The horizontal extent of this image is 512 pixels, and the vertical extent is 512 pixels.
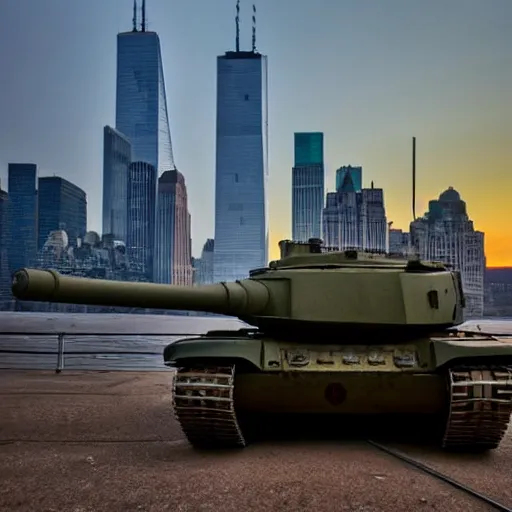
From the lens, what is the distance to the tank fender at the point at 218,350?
23.9 ft

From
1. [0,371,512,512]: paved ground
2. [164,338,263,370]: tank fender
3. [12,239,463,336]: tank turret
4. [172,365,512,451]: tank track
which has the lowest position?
[0,371,512,512]: paved ground

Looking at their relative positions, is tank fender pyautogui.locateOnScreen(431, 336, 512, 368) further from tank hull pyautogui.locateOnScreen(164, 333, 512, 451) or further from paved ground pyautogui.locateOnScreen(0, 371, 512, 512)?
paved ground pyautogui.locateOnScreen(0, 371, 512, 512)

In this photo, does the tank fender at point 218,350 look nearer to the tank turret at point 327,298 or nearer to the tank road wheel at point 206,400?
the tank road wheel at point 206,400

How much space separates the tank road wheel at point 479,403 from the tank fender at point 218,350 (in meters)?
1.96

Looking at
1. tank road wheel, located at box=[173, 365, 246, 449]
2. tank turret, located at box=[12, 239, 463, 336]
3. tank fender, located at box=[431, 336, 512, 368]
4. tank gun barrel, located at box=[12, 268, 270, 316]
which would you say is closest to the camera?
tank gun barrel, located at box=[12, 268, 270, 316]

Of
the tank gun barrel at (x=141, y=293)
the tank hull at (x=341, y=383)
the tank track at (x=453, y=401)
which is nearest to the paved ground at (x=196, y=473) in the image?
the tank track at (x=453, y=401)

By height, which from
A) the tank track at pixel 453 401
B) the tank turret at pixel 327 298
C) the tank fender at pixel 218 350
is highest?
the tank turret at pixel 327 298

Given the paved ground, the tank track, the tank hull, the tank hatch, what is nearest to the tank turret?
the tank hatch

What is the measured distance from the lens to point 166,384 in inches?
593

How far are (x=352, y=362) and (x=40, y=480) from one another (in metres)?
3.23

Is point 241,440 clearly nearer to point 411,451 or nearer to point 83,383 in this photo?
point 411,451

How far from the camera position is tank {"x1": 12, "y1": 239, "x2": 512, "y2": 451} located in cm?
712

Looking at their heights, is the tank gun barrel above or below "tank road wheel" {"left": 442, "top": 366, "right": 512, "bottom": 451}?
above

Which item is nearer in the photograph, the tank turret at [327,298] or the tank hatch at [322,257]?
the tank turret at [327,298]
